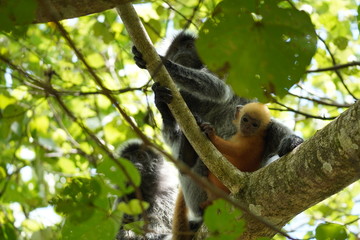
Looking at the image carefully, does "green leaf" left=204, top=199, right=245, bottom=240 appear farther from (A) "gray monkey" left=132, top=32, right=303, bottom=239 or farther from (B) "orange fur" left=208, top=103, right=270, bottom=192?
(B) "orange fur" left=208, top=103, right=270, bottom=192

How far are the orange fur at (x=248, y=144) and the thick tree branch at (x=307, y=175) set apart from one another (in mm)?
1238

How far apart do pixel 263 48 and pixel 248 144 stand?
2.90 meters

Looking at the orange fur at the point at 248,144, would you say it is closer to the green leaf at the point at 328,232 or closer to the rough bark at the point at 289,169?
the rough bark at the point at 289,169

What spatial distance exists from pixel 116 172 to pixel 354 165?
3.92 feet

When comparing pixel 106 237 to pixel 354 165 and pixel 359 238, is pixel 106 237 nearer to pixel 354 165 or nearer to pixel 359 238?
pixel 359 238

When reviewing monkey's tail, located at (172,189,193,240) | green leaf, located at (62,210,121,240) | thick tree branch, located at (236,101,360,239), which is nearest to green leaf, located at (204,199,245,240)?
green leaf, located at (62,210,121,240)

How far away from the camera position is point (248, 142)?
4406mm

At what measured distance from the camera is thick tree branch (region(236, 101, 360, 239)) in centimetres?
239

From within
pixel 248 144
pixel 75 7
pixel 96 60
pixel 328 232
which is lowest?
pixel 328 232

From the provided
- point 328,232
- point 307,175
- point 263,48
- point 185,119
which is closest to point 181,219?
point 185,119

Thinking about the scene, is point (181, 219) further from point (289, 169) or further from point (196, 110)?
point (289, 169)

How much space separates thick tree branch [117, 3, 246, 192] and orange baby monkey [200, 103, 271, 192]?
1.01 metres

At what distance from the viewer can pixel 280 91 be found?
1.59 meters

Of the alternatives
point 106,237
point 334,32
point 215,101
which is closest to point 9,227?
point 106,237
